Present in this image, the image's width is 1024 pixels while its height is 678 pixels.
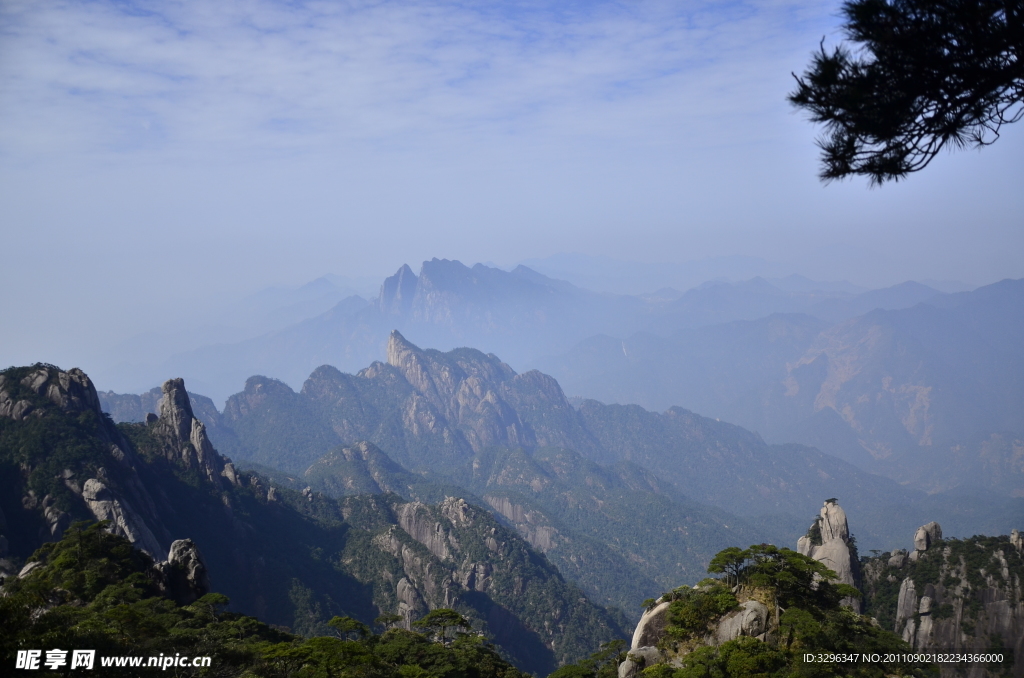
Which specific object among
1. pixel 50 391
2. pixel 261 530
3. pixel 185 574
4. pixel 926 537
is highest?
pixel 50 391

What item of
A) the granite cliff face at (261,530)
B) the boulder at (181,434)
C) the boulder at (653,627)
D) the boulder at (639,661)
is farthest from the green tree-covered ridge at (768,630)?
the boulder at (181,434)

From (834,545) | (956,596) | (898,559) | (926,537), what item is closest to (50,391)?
(834,545)

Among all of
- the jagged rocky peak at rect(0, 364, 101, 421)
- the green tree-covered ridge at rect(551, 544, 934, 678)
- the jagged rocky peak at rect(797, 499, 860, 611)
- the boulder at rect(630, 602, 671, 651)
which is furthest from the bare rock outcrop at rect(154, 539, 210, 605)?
the jagged rocky peak at rect(0, 364, 101, 421)

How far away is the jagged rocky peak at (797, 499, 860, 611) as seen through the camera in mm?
66188

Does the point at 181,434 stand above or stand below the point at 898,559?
above

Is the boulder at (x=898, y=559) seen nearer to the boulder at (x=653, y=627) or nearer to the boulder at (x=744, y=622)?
the boulder at (x=653, y=627)

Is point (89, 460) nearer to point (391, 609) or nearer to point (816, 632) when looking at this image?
point (391, 609)

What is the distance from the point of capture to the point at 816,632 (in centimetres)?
2969

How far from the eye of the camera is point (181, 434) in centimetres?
11469

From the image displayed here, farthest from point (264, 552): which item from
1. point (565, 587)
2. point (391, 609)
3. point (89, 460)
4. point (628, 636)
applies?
point (628, 636)

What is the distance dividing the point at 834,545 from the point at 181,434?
10356 centimetres

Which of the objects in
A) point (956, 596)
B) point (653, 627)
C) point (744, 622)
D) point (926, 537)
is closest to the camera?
point (744, 622)

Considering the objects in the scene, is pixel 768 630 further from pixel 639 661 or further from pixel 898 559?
pixel 898 559

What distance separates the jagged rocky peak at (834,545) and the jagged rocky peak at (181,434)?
315ft
